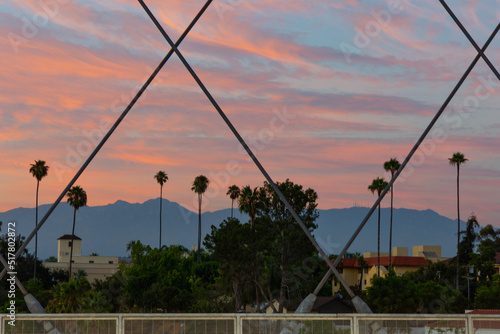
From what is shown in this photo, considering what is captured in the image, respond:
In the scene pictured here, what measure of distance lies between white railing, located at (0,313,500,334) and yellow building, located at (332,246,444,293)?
120m

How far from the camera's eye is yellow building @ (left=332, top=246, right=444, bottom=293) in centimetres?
13794

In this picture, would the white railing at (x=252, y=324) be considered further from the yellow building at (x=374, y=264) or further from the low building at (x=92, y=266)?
the yellow building at (x=374, y=264)

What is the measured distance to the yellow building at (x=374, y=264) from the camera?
13794 centimetres

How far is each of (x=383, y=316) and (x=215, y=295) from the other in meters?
65.1

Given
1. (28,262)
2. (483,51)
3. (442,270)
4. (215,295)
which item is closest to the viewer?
(483,51)

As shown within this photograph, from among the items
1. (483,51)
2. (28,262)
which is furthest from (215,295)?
(483,51)

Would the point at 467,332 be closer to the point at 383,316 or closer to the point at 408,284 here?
the point at 383,316

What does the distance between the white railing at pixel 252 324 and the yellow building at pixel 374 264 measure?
12024 centimetres

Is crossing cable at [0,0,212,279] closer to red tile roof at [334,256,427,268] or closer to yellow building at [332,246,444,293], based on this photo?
yellow building at [332,246,444,293]

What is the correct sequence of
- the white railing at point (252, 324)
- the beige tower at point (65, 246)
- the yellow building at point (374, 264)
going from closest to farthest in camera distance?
the white railing at point (252, 324)
the yellow building at point (374, 264)
the beige tower at point (65, 246)

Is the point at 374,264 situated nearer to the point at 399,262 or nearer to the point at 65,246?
the point at 399,262

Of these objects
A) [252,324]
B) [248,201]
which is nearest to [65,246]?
[248,201]

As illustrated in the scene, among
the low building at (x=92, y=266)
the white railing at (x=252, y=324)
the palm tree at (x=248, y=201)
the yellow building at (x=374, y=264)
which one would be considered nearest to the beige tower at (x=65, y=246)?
the low building at (x=92, y=266)

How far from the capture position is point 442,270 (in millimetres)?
98375
